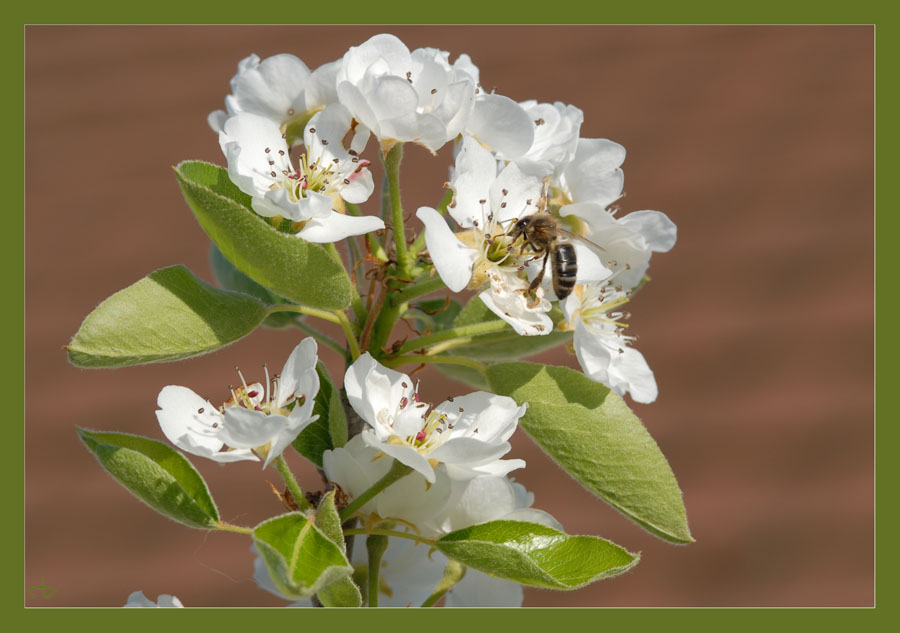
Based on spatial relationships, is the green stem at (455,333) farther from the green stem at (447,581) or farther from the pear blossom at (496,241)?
the green stem at (447,581)

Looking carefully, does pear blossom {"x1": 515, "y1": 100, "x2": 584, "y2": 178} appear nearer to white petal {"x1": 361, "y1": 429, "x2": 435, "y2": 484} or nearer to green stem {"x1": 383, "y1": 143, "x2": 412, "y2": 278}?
green stem {"x1": 383, "y1": 143, "x2": 412, "y2": 278}

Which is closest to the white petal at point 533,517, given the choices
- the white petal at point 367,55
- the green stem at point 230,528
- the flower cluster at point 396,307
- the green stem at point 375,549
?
the flower cluster at point 396,307

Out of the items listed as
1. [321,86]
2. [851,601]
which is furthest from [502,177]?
[851,601]

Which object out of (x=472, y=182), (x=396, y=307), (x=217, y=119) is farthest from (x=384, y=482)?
(x=217, y=119)

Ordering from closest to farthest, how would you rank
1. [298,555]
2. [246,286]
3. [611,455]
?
1. [298,555]
2. [611,455]
3. [246,286]

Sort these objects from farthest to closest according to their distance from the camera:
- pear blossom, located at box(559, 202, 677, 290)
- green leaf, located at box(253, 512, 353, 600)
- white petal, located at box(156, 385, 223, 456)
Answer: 1. pear blossom, located at box(559, 202, 677, 290)
2. white petal, located at box(156, 385, 223, 456)
3. green leaf, located at box(253, 512, 353, 600)
